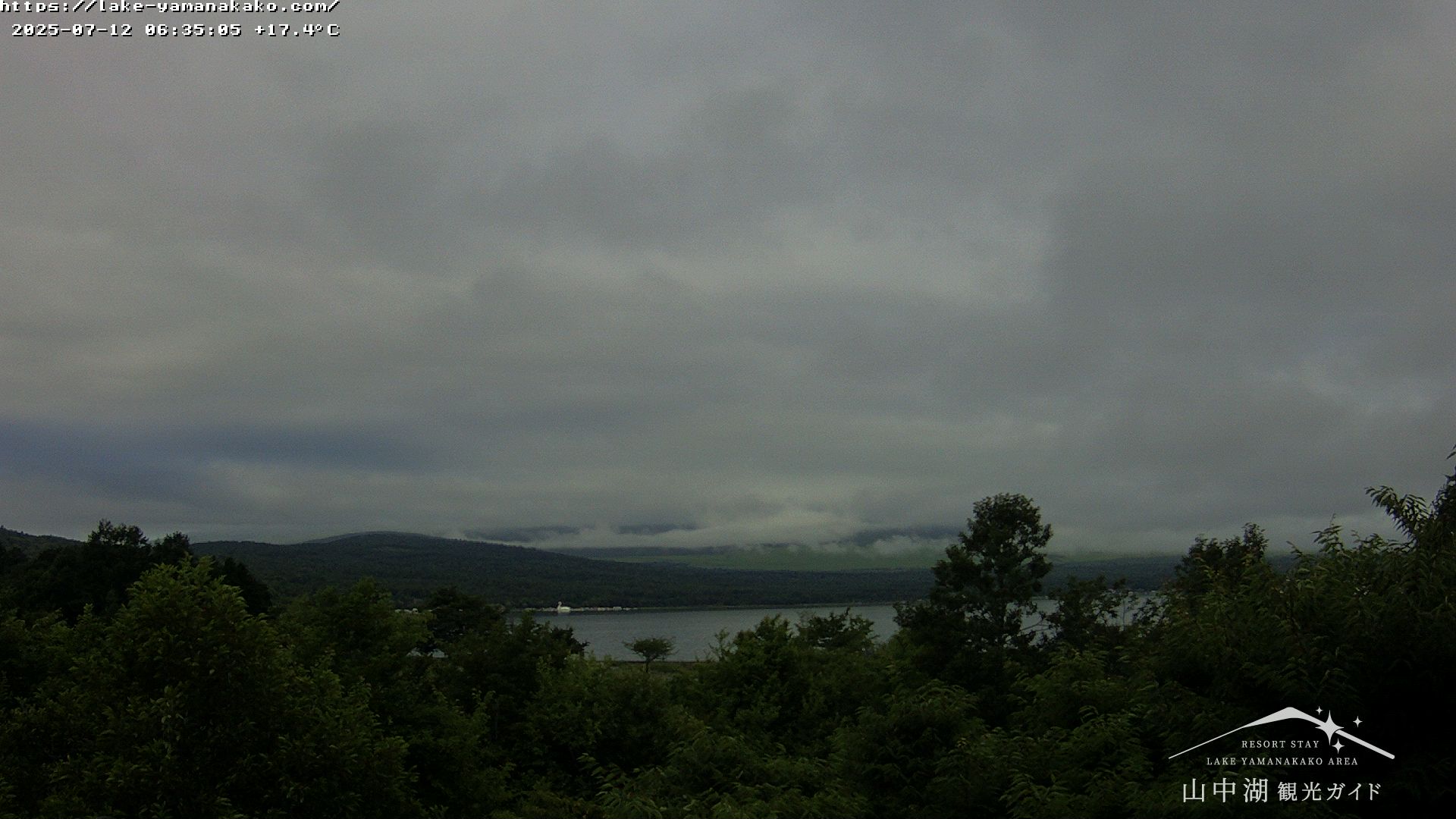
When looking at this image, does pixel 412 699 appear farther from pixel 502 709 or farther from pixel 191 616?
pixel 191 616

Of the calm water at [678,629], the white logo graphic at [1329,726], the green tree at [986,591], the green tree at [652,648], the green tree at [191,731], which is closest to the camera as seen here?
the white logo graphic at [1329,726]

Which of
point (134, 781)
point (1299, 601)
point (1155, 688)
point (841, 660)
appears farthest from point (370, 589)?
point (1299, 601)

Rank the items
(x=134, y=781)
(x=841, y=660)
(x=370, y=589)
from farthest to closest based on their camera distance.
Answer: (x=841, y=660) → (x=370, y=589) → (x=134, y=781)

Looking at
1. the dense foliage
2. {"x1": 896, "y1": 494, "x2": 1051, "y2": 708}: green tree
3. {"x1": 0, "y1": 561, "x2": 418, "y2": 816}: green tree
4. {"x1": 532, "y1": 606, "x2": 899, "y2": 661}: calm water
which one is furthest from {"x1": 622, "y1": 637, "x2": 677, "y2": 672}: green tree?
{"x1": 0, "y1": 561, "x2": 418, "y2": 816}: green tree

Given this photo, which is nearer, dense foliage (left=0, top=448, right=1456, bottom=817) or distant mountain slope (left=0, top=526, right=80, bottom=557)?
dense foliage (left=0, top=448, right=1456, bottom=817)

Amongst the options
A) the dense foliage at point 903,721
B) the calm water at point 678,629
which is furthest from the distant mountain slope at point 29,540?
the dense foliage at point 903,721

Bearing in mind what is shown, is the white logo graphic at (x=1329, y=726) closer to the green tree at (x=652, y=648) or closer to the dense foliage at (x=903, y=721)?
the dense foliage at (x=903, y=721)

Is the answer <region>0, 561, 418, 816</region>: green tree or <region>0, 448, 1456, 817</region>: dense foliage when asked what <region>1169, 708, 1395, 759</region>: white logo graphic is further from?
<region>0, 561, 418, 816</region>: green tree

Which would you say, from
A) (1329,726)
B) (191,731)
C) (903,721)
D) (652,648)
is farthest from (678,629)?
(1329,726)

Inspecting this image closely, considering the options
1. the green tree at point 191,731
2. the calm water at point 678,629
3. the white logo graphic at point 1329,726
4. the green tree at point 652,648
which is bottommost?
the calm water at point 678,629

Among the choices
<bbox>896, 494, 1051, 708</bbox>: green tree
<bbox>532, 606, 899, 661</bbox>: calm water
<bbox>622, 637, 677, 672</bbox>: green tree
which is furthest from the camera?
<bbox>532, 606, 899, 661</bbox>: calm water

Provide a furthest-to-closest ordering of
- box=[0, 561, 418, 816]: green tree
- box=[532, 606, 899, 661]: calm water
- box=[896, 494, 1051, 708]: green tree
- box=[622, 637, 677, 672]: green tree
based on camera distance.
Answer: box=[532, 606, 899, 661]: calm water < box=[622, 637, 677, 672]: green tree < box=[896, 494, 1051, 708]: green tree < box=[0, 561, 418, 816]: green tree

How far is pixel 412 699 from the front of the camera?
25.0 m

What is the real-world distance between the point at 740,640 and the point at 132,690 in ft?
81.3
